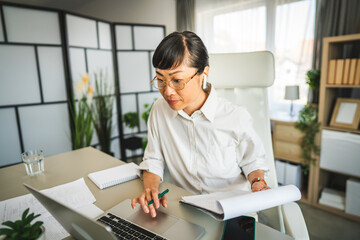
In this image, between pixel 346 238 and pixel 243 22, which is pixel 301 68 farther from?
pixel 346 238

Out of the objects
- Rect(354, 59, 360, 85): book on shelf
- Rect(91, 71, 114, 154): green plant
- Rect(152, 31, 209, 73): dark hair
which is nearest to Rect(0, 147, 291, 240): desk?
Rect(152, 31, 209, 73): dark hair

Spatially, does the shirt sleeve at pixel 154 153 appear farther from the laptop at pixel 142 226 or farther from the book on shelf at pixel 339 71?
the book on shelf at pixel 339 71

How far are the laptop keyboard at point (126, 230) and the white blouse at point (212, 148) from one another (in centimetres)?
32

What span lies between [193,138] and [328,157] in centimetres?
164

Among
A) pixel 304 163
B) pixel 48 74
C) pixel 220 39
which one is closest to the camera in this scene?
pixel 304 163

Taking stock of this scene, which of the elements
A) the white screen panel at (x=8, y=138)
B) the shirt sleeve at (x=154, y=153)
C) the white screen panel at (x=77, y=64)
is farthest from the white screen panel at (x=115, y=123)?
the shirt sleeve at (x=154, y=153)

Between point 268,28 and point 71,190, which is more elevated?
point 268,28

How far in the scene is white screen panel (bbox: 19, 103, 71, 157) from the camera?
2371 millimetres

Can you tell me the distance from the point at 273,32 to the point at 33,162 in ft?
9.62

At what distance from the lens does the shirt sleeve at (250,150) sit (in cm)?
105

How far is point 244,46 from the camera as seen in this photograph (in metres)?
3.28

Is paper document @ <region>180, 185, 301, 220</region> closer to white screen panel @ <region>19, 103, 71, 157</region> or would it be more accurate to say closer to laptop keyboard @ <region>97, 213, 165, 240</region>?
laptop keyboard @ <region>97, 213, 165, 240</region>

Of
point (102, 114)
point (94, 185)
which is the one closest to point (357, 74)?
point (94, 185)

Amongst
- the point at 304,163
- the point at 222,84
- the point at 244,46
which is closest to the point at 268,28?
the point at 244,46
